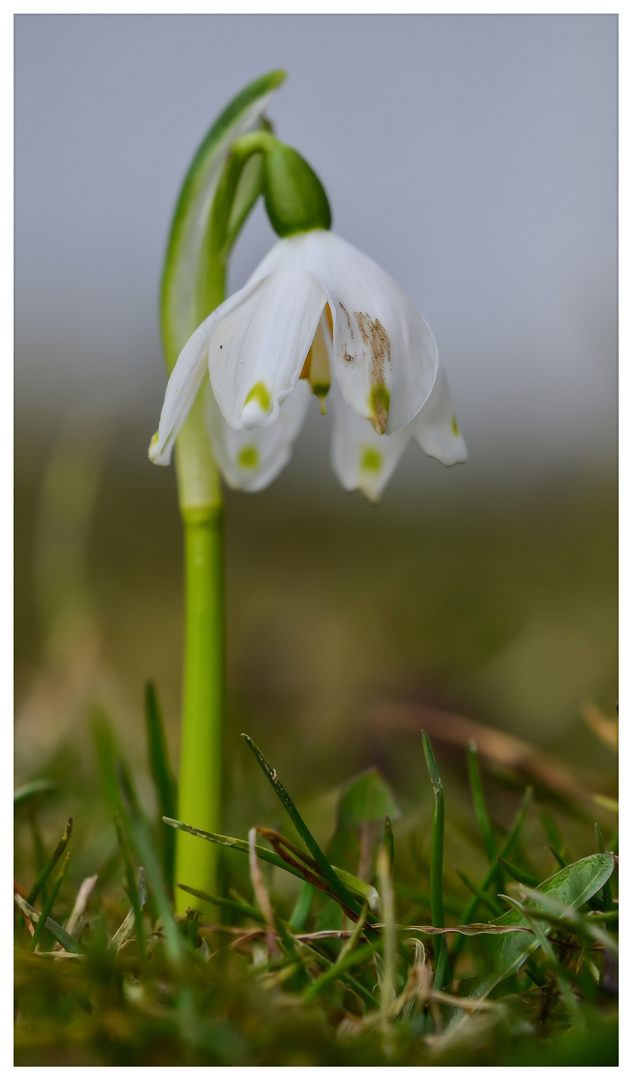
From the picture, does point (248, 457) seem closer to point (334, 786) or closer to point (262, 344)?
point (262, 344)

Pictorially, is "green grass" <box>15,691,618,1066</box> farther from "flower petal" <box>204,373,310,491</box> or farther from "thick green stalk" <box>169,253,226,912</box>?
"flower petal" <box>204,373,310,491</box>

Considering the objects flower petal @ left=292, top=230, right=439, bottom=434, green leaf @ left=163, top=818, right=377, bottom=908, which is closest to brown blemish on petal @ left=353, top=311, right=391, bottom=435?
flower petal @ left=292, top=230, right=439, bottom=434

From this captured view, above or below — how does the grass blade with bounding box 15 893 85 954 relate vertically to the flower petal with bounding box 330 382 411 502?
below

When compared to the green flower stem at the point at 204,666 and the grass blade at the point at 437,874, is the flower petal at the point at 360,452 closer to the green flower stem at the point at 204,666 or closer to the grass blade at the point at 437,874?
the green flower stem at the point at 204,666

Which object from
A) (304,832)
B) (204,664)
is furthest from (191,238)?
(304,832)

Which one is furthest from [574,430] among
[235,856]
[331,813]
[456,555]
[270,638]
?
[235,856]
